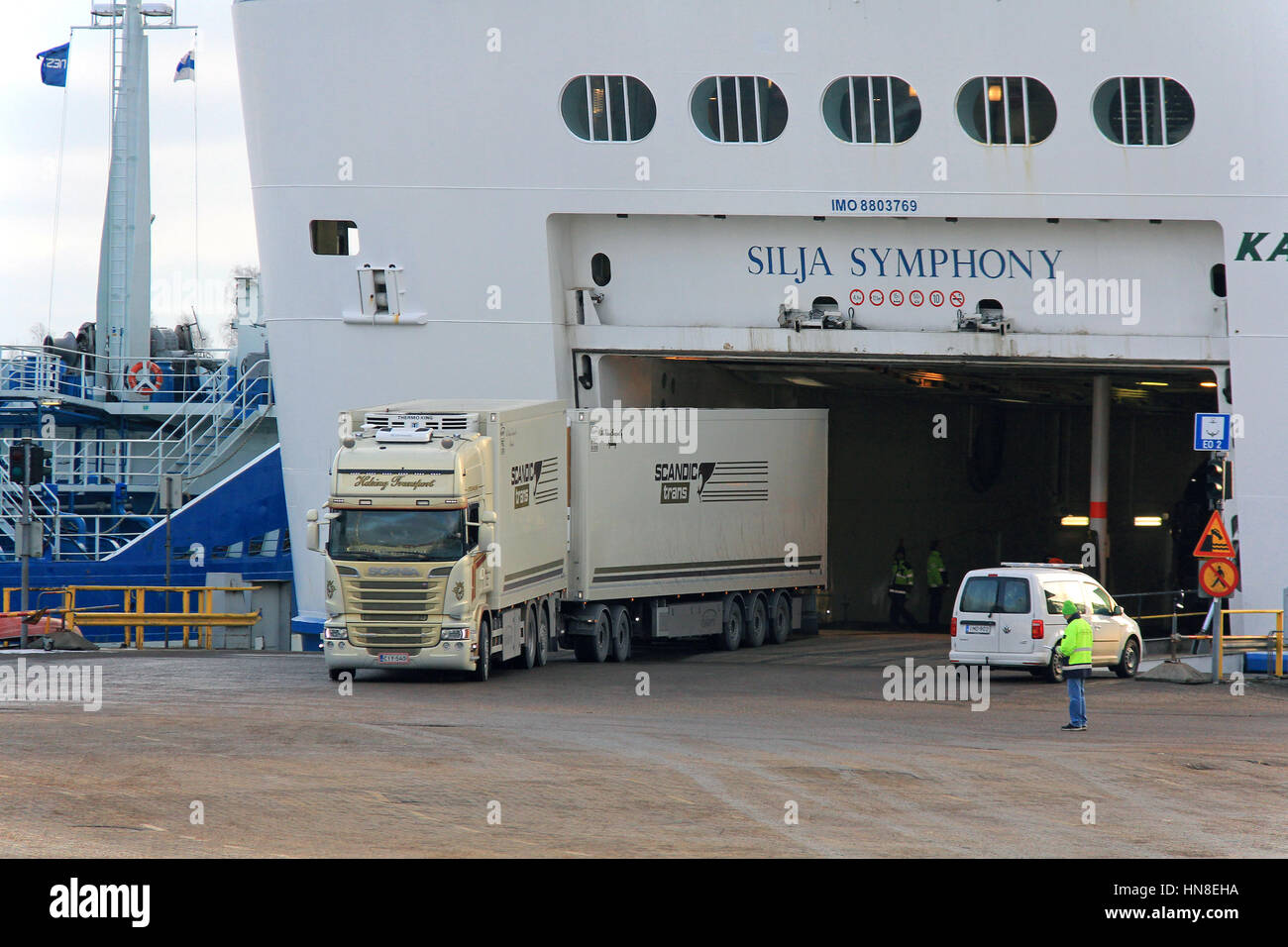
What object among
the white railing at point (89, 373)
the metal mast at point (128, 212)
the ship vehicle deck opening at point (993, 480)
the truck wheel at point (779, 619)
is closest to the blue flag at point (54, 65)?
the metal mast at point (128, 212)

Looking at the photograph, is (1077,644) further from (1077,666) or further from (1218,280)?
(1218,280)

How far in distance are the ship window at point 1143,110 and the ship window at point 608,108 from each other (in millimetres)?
6418

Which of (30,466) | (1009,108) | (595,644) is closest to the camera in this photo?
(1009,108)

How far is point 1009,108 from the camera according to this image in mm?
24469

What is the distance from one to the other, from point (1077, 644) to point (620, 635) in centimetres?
878

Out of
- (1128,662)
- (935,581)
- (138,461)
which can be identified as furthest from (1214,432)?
(138,461)

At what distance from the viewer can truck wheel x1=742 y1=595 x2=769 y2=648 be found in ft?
92.2

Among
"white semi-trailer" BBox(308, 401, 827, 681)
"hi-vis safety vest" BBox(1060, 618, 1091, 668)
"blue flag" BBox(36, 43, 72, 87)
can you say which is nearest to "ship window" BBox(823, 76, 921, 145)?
"white semi-trailer" BBox(308, 401, 827, 681)

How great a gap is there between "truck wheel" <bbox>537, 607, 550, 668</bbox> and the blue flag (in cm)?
2717

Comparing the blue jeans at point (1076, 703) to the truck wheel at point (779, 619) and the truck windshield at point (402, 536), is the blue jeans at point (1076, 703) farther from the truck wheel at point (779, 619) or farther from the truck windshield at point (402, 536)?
the truck wheel at point (779, 619)

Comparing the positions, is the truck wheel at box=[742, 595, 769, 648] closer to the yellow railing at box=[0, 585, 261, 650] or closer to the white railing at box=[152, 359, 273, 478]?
the yellow railing at box=[0, 585, 261, 650]

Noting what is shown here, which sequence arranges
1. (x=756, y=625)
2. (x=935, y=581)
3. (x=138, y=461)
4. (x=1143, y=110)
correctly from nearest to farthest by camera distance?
(x=1143, y=110) → (x=756, y=625) → (x=935, y=581) → (x=138, y=461)

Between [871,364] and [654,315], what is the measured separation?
12.5ft

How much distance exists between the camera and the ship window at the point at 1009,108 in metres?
24.4
